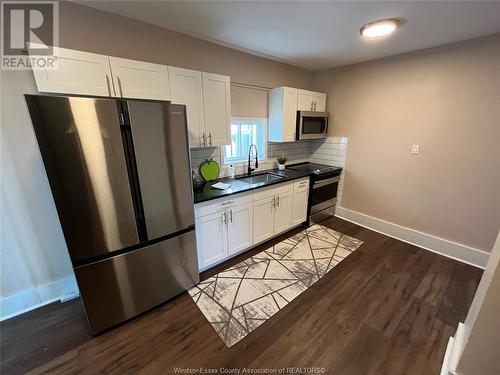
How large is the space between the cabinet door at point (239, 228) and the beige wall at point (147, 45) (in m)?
1.73

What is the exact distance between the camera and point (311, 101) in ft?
11.0

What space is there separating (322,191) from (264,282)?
186cm

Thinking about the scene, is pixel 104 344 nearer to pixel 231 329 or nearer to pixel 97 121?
pixel 231 329

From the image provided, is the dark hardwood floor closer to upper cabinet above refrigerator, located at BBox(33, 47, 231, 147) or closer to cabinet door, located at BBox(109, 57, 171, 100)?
upper cabinet above refrigerator, located at BBox(33, 47, 231, 147)

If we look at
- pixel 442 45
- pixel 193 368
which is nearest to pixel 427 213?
pixel 442 45

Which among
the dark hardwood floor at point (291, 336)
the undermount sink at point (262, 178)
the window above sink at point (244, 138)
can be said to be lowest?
the dark hardwood floor at point (291, 336)

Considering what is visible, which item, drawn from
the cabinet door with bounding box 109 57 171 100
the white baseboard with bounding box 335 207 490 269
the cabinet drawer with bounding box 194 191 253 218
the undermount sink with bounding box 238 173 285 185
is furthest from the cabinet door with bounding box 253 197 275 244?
the white baseboard with bounding box 335 207 490 269

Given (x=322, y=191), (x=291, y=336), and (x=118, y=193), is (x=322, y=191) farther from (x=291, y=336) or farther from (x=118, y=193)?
(x=118, y=193)

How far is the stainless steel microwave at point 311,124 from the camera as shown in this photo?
127 inches

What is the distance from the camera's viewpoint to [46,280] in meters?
1.94

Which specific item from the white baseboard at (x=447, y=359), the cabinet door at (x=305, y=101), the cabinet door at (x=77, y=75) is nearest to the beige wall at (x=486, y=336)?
the white baseboard at (x=447, y=359)

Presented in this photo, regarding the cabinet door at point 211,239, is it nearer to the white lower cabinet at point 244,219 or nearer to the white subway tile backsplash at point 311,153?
the white lower cabinet at point 244,219

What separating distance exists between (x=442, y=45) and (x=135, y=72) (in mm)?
3393

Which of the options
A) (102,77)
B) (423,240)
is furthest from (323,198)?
(102,77)
